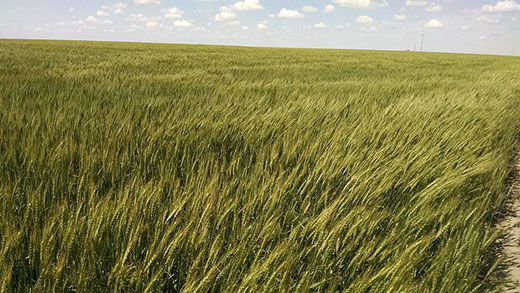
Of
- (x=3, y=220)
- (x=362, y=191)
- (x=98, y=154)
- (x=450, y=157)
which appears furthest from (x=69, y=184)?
(x=450, y=157)

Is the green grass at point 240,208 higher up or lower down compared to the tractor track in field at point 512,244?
higher up

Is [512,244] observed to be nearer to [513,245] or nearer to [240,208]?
[513,245]

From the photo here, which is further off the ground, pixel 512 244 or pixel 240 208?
pixel 240 208

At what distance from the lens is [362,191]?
1.26m

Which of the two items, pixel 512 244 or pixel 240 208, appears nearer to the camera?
pixel 240 208

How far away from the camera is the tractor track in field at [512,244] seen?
112 cm

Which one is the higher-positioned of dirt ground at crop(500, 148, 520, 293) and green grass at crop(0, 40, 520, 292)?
green grass at crop(0, 40, 520, 292)

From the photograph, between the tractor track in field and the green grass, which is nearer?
the green grass

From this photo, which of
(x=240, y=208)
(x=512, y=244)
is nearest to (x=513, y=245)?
(x=512, y=244)

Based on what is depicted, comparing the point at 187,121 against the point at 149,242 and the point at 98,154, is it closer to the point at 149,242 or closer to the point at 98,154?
the point at 98,154

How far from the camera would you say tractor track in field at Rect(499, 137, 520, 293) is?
1.12 metres

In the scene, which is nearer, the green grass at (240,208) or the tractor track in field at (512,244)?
the green grass at (240,208)

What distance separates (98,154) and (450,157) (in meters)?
1.74

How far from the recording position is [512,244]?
138 centimetres
